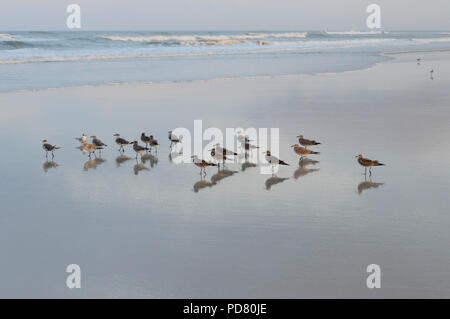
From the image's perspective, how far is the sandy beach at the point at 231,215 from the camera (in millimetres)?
5359

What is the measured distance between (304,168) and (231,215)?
252 centimetres

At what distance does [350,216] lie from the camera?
6953 mm

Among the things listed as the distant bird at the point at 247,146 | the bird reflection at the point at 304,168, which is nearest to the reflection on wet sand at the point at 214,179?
the distant bird at the point at 247,146

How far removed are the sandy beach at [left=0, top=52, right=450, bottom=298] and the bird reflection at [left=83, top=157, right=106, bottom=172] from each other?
3.3 inches

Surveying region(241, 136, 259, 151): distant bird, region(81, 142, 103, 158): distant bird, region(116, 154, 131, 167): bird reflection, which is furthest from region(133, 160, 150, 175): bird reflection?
region(241, 136, 259, 151): distant bird

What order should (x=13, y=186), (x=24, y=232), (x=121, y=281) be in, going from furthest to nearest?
(x=13, y=186)
(x=24, y=232)
(x=121, y=281)

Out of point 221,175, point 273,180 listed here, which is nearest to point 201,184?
point 221,175

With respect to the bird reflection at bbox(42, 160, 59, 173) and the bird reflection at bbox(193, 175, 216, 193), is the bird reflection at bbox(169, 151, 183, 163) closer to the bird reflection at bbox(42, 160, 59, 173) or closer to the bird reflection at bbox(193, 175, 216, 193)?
the bird reflection at bbox(193, 175, 216, 193)

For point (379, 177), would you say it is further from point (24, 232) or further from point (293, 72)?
point (293, 72)

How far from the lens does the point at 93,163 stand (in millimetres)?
9914

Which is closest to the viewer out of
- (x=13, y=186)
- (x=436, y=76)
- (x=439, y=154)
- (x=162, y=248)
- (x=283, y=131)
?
(x=162, y=248)
